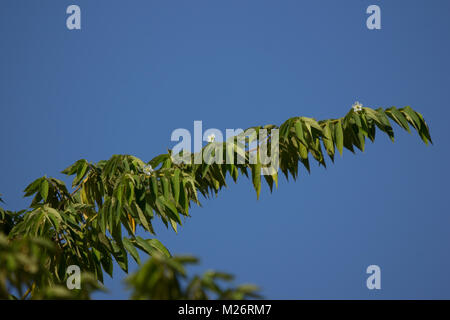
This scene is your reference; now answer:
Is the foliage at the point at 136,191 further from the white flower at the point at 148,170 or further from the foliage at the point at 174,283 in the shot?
the foliage at the point at 174,283

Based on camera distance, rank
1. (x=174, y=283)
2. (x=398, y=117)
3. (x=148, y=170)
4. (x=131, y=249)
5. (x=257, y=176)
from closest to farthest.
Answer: (x=174, y=283) → (x=131, y=249) → (x=257, y=176) → (x=148, y=170) → (x=398, y=117)

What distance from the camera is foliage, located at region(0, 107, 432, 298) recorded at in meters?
4.19

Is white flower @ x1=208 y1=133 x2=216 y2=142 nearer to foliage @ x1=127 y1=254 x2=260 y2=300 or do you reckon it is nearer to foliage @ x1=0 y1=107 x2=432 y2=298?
foliage @ x1=0 y1=107 x2=432 y2=298

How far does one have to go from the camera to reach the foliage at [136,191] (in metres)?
4.19

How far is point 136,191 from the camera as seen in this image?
14.6ft

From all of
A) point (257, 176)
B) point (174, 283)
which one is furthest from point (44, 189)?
point (174, 283)

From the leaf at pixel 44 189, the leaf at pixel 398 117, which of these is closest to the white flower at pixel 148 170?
the leaf at pixel 44 189

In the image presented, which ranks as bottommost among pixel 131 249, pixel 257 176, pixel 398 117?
pixel 131 249

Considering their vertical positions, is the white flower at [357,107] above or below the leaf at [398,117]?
above

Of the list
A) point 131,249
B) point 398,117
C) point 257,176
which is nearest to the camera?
point 131,249

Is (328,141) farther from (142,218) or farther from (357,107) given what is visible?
(142,218)
